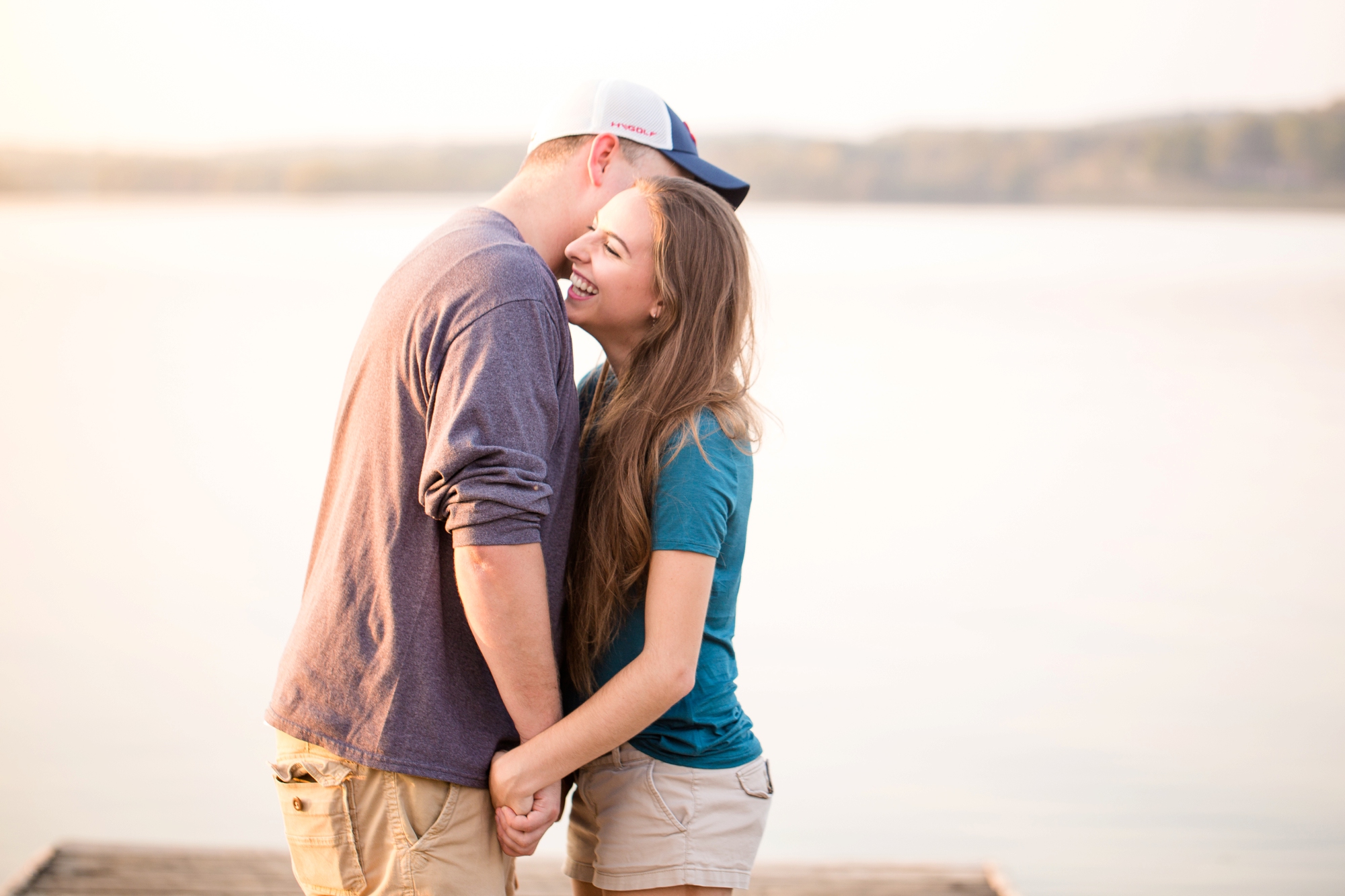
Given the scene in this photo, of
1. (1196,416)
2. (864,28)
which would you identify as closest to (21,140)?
(864,28)

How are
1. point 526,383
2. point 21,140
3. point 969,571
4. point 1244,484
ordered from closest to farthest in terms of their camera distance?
point 526,383, point 969,571, point 1244,484, point 21,140

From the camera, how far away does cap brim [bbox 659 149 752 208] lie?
1547 mm

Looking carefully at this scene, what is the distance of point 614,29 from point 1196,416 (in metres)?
4.37

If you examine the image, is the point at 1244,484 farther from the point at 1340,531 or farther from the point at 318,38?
the point at 318,38

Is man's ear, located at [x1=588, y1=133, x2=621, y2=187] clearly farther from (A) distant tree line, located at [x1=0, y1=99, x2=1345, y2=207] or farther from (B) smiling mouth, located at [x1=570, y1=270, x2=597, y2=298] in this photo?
(A) distant tree line, located at [x1=0, y1=99, x2=1345, y2=207]

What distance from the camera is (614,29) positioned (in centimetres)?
711

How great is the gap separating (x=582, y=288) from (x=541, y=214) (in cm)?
13

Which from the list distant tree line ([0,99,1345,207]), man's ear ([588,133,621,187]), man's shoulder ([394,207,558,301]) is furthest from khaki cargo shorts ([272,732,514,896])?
distant tree line ([0,99,1345,207])

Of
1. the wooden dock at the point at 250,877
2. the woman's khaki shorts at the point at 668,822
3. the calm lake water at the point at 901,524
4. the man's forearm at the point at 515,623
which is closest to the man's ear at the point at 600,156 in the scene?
the man's forearm at the point at 515,623

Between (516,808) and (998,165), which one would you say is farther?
(998,165)

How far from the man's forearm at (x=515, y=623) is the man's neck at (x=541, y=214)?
0.44 meters

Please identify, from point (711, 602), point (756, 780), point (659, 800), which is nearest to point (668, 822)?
point (659, 800)

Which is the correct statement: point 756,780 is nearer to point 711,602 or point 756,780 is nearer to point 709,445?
point 711,602

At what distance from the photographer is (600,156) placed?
1506 millimetres
